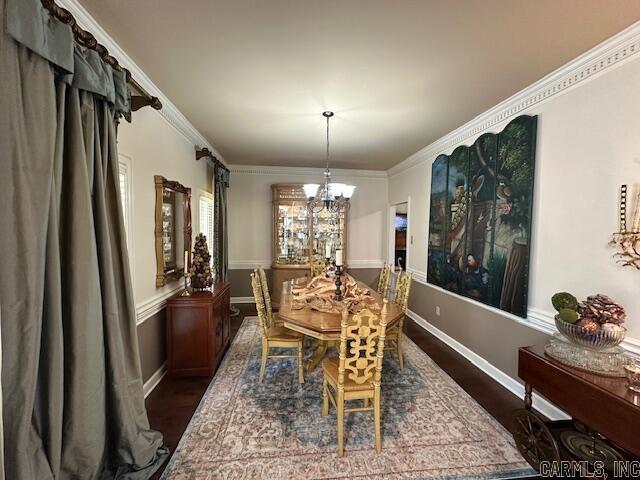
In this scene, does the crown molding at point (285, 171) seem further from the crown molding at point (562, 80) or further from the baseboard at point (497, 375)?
the baseboard at point (497, 375)

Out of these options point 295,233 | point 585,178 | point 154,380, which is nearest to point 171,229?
point 154,380

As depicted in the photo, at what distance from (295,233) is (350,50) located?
12.8 feet

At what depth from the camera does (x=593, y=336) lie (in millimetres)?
1685

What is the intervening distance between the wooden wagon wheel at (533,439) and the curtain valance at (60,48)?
132 inches

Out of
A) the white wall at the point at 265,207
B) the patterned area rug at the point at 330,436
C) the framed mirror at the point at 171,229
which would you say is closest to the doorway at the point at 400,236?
the white wall at the point at 265,207

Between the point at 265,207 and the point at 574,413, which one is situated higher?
the point at 265,207

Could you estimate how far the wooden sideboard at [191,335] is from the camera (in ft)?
9.17

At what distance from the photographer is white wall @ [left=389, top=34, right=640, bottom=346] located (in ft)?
5.93

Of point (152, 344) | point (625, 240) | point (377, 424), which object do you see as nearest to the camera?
point (625, 240)

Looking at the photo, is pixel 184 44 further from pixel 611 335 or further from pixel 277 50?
pixel 611 335

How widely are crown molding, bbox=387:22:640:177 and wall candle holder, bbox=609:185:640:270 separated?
0.86 meters

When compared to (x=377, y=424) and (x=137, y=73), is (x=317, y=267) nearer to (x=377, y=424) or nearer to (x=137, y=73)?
(x=377, y=424)

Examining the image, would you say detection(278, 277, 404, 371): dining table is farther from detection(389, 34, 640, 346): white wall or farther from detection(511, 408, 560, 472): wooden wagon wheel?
detection(389, 34, 640, 346): white wall

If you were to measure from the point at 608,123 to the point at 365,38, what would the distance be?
5.85 ft
